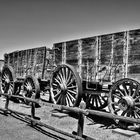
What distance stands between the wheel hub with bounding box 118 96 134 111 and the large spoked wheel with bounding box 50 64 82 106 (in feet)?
4.52

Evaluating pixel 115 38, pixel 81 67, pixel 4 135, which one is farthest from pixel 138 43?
pixel 4 135

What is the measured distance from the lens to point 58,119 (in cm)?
696

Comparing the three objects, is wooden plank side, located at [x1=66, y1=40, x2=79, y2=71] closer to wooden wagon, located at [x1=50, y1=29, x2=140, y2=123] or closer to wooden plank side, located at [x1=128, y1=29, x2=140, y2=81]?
wooden wagon, located at [x1=50, y1=29, x2=140, y2=123]

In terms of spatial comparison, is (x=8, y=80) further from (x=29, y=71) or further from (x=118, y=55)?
(x=118, y=55)

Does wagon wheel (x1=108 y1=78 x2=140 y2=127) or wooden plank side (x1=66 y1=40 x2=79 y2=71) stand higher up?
wooden plank side (x1=66 y1=40 x2=79 y2=71)

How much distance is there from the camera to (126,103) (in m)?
5.74

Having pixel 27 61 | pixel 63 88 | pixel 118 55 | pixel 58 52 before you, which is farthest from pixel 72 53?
pixel 27 61

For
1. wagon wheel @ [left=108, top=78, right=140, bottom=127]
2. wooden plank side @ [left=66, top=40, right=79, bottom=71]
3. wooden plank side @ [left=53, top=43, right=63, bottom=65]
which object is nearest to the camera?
wagon wheel @ [left=108, top=78, right=140, bottom=127]

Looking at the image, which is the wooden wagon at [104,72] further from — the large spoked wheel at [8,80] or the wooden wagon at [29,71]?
the large spoked wheel at [8,80]

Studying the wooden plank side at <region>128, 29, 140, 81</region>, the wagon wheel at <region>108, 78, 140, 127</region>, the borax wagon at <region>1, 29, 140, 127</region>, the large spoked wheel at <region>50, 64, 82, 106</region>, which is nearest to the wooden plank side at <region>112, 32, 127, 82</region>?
the borax wagon at <region>1, 29, 140, 127</region>

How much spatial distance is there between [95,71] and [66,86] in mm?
1125

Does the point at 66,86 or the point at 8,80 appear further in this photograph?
the point at 8,80

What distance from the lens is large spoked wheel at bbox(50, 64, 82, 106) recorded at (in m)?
6.74

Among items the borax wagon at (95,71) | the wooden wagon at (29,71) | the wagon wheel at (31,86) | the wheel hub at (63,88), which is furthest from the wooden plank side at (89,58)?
the wagon wheel at (31,86)
